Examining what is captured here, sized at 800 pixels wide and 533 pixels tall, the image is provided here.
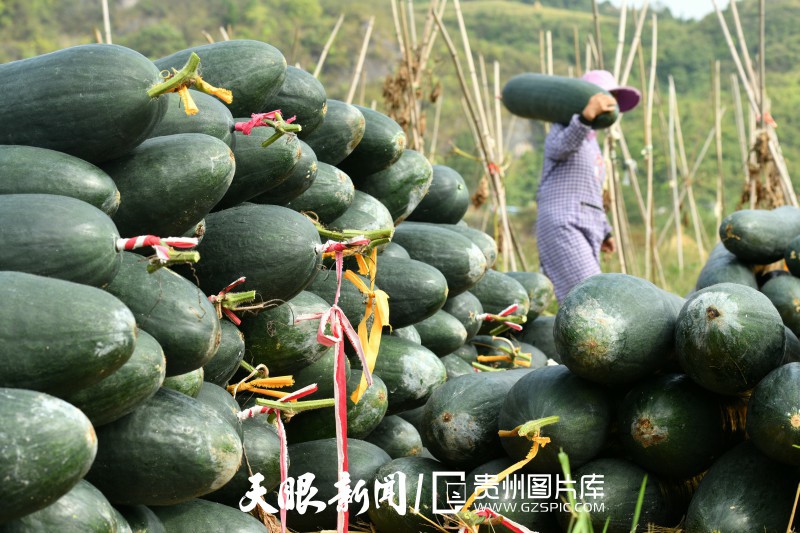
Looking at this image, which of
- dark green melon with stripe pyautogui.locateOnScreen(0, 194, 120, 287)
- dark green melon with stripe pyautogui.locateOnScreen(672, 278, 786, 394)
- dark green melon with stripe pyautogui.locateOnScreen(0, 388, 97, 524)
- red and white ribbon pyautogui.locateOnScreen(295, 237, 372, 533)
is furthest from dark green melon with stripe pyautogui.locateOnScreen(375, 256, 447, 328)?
dark green melon with stripe pyautogui.locateOnScreen(0, 388, 97, 524)

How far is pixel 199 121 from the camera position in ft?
8.00

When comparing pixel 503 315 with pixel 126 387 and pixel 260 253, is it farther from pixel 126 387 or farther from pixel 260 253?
pixel 126 387

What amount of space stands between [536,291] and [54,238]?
2748mm

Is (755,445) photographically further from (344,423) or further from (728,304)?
(344,423)

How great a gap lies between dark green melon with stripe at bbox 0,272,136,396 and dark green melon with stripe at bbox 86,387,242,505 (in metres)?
0.26

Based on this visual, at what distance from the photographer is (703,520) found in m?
2.23

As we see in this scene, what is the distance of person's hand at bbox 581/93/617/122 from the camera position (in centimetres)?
536

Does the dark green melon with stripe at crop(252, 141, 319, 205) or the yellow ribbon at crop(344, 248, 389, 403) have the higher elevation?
the dark green melon with stripe at crop(252, 141, 319, 205)

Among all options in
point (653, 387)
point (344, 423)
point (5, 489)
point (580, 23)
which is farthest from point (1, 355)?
point (580, 23)

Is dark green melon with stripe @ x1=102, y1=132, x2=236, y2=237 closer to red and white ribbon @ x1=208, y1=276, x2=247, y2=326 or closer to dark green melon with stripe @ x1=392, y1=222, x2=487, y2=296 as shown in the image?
red and white ribbon @ x1=208, y1=276, x2=247, y2=326

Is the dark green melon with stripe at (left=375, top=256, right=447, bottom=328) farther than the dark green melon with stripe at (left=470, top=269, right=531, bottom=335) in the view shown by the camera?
No

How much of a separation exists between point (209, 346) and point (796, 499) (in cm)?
126

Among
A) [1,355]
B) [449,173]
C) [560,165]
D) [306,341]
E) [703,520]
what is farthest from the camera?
[560,165]

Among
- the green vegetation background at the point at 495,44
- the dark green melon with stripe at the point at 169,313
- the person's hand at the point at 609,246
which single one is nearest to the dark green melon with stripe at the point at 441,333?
the dark green melon with stripe at the point at 169,313
